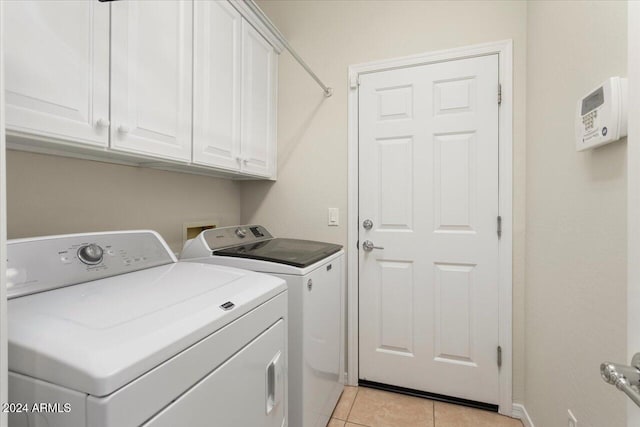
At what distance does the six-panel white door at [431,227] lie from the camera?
1841mm

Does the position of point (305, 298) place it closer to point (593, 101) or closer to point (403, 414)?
point (403, 414)

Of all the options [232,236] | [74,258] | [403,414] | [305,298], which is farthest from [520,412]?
[74,258]

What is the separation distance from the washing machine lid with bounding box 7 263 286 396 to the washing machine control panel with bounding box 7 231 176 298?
0.14 ft

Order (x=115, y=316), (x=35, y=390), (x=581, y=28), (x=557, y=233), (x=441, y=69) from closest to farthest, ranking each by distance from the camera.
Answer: (x=35, y=390), (x=115, y=316), (x=581, y=28), (x=557, y=233), (x=441, y=69)

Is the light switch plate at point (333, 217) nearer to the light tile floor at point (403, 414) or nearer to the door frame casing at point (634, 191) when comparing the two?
the light tile floor at point (403, 414)

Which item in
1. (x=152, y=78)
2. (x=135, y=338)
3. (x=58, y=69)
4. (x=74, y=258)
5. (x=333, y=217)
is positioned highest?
(x=152, y=78)

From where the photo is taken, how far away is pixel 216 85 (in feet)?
5.21

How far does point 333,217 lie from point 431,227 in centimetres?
67

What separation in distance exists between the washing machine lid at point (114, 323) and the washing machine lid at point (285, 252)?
1.09 ft

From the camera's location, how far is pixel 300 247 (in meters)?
1.72

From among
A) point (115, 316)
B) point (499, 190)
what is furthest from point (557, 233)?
point (115, 316)

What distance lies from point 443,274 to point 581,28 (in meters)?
1.37

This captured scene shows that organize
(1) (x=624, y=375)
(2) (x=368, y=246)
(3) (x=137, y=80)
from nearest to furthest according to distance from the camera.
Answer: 1. (1) (x=624, y=375)
2. (3) (x=137, y=80)
3. (2) (x=368, y=246)

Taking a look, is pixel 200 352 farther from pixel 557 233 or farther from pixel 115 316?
pixel 557 233
